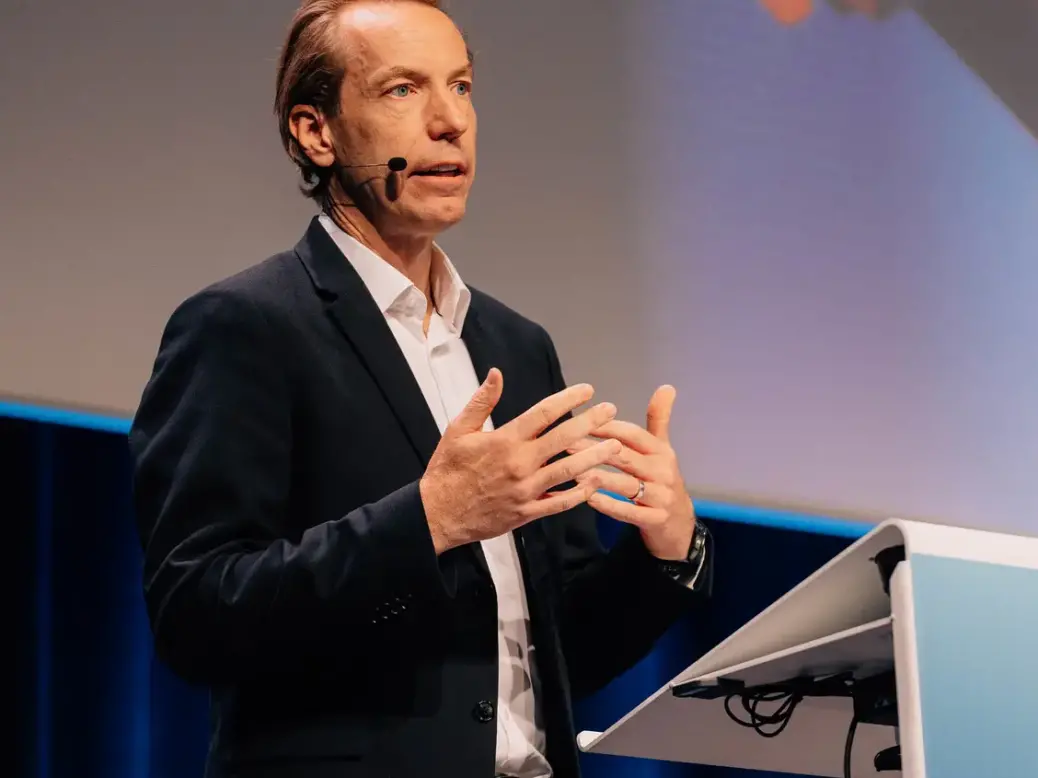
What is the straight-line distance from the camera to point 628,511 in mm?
1403

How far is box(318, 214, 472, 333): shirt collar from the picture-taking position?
1564mm

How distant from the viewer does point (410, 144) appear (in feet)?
5.25

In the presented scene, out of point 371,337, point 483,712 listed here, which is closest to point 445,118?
point 371,337

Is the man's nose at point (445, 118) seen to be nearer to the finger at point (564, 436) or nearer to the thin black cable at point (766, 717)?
the finger at point (564, 436)

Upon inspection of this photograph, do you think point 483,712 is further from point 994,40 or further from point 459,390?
point 994,40

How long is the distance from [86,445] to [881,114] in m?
1.76

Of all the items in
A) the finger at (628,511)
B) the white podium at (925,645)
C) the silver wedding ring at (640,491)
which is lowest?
the white podium at (925,645)

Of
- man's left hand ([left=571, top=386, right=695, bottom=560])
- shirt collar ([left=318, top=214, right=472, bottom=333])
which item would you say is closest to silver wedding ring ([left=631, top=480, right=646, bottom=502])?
man's left hand ([left=571, top=386, right=695, bottom=560])

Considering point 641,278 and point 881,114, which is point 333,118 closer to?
point 641,278

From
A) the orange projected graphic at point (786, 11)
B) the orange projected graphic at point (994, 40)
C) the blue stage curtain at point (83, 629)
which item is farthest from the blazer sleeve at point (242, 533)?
the orange projected graphic at point (994, 40)

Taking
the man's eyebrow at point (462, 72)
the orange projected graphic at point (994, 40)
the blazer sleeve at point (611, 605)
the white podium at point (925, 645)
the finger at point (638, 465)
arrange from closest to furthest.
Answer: the white podium at point (925, 645)
the finger at point (638, 465)
the blazer sleeve at point (611, 605)
the man's eyebrow at point (462, 72)
the orange projected graphic at point (994, 40)

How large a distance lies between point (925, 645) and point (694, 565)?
1.90 ft

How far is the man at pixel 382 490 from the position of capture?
1260 mm

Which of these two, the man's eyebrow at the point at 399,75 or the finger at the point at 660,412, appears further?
the man's eyebrow at the point at 399,75
